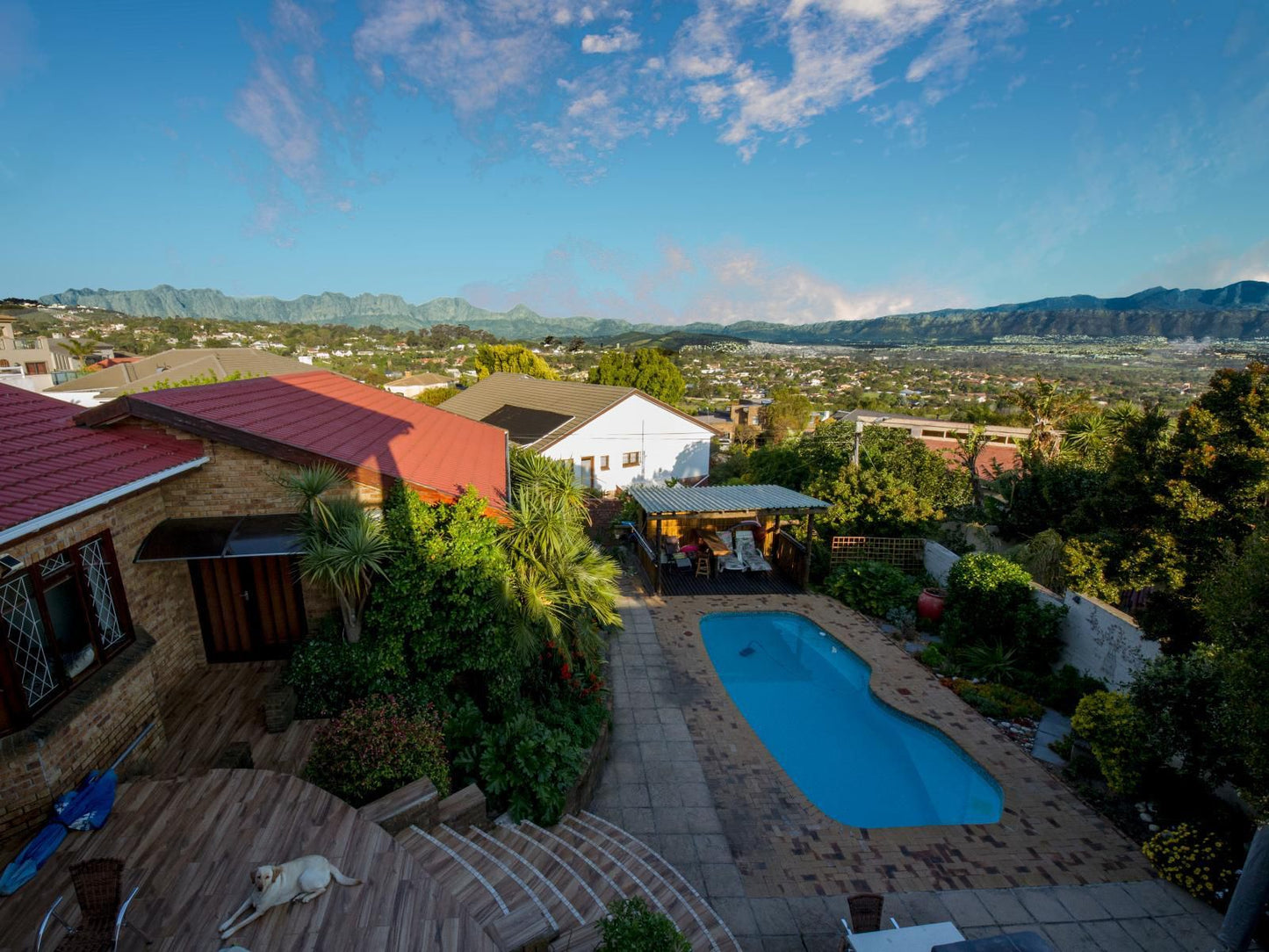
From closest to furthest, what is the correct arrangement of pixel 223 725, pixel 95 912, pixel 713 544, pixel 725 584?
1. pixel 95 912
2. pixel 223 725
3. pixel 725 584
4. pixel 713 544

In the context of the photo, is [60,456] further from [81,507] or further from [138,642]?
[138,642]

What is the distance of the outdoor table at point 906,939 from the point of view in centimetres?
536

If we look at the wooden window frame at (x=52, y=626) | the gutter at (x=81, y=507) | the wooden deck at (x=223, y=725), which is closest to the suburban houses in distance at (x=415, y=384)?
the wooden deck at (x=223, y=725)

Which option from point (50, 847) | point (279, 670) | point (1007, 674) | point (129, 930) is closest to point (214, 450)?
point (279, 670)

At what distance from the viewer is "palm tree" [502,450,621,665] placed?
8812mm

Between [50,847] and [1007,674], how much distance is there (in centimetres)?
1423

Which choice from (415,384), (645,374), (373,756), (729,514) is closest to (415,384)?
(415,384)

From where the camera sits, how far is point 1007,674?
1161 cm

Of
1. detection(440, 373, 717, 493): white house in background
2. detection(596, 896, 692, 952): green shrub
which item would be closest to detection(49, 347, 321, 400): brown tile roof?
detection(440, 373, 717, 493): white house in background

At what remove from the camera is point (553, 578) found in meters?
9.32

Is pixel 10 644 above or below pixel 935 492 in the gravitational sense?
above

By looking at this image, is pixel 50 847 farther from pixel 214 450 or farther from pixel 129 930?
pixel 214 450

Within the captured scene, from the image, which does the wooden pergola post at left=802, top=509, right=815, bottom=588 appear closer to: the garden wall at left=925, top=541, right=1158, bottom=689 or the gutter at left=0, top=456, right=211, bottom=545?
the garden wall at left=925, top=541, right=1158, bottom=689

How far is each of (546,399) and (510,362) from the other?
17875 millimetres
